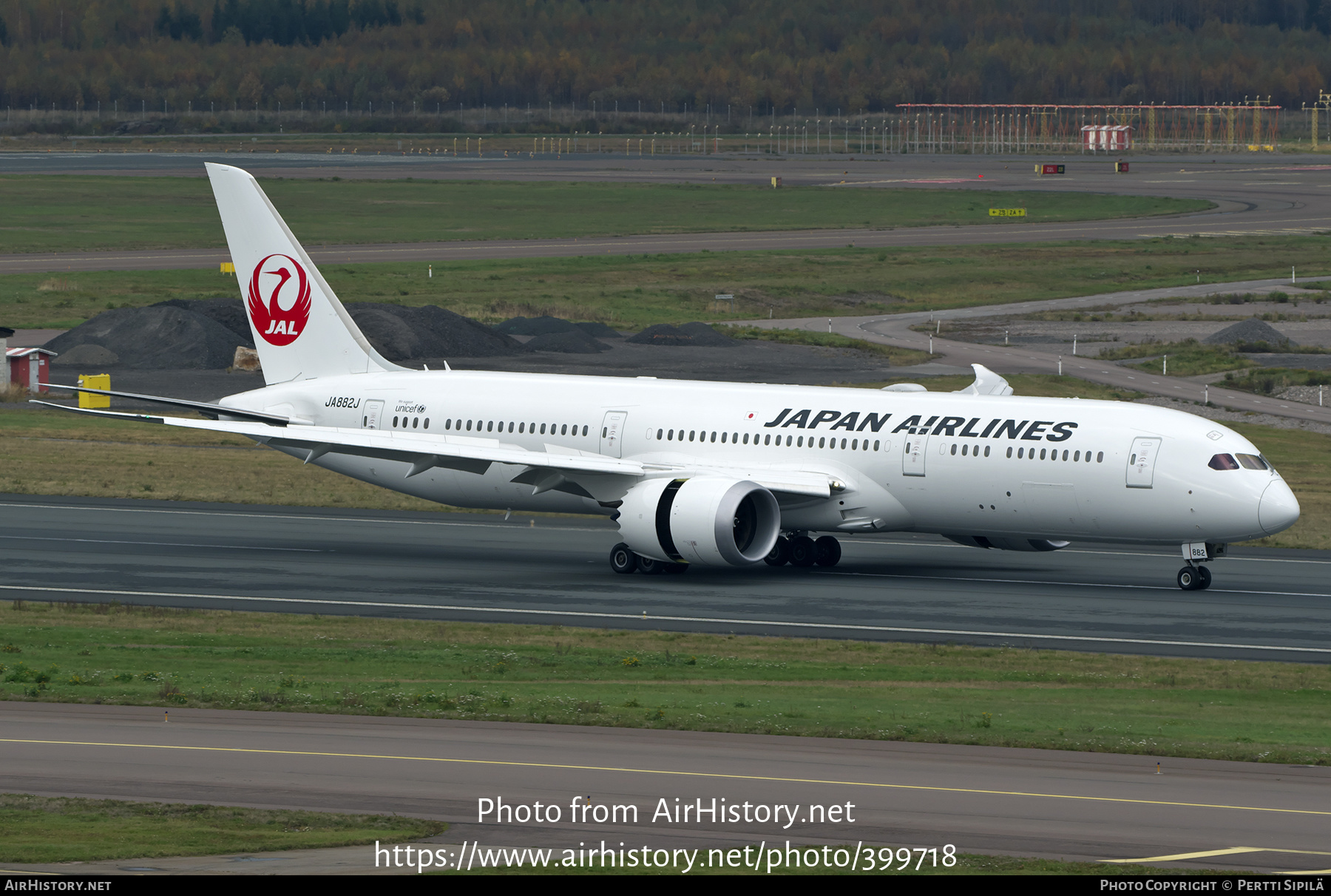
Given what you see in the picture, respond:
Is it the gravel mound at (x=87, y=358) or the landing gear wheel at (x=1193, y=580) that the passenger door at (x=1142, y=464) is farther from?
the gravel mound at (x=87, y=358)

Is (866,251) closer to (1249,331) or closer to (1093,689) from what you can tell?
(1249,331)

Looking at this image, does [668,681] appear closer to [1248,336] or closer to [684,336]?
[684,336]

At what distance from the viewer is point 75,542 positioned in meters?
50.3

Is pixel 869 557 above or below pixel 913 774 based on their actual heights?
below

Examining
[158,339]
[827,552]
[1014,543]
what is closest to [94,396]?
[158,339]

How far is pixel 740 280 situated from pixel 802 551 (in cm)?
7818

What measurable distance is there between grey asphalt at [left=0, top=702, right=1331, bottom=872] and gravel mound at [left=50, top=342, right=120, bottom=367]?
62.3m

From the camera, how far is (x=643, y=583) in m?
45.7

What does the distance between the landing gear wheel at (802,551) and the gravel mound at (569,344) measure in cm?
4659

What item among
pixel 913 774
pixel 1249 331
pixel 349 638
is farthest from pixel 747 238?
pixel 913 774

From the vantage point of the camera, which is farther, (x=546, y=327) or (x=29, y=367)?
(x=546, y=327)

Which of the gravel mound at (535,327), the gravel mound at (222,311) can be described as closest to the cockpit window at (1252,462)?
the gravel mound at (535,327)

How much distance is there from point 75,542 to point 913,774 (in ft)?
106

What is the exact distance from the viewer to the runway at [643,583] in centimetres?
3931
